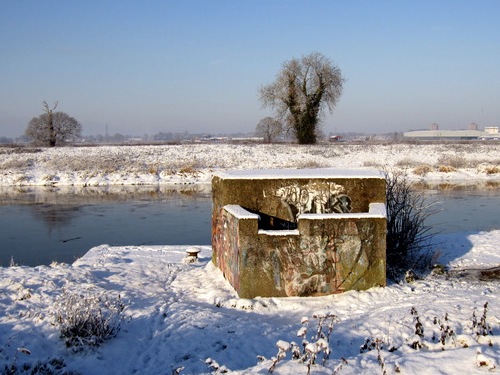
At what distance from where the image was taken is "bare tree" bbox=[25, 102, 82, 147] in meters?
58.7

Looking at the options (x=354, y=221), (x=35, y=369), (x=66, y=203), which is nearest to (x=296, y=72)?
(x=66, y=203)

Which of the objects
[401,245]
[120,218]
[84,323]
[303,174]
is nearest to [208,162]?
[120,218]

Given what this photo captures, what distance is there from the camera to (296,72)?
55125 mm

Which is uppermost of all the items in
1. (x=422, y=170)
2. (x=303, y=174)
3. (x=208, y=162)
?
(x=303, y=174)

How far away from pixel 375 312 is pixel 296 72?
4969 centimetres

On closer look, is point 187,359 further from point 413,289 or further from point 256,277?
point 413,289

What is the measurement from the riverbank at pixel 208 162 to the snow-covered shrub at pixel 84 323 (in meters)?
28.0

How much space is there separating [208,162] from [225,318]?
3382 cm

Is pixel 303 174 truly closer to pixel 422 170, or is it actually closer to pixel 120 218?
pixel 120 218

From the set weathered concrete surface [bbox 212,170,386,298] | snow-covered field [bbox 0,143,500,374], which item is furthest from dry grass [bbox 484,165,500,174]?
weathered concrete surface [bbox 212,170,386,298]

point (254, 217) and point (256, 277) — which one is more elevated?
point (254, 217)

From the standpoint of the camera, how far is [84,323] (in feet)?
20.8

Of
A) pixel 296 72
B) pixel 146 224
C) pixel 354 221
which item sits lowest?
pixel 146 224

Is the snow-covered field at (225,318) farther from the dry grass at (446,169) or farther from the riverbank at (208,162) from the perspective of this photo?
the dry grass at (446,169)
